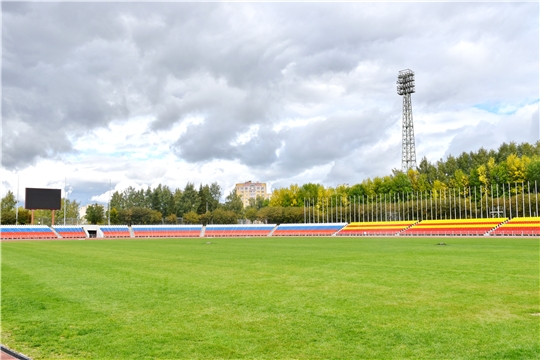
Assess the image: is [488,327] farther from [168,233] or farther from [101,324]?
[168,233]

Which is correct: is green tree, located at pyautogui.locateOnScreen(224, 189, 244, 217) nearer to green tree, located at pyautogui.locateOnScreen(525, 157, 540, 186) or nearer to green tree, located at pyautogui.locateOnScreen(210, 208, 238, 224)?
green tree, located at pyautogui.locateOnScreen(210, 208, 238, 224)

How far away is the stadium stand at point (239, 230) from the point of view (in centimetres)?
8475

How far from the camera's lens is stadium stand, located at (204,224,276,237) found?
84.8 m

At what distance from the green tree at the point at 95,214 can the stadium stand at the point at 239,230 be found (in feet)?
120

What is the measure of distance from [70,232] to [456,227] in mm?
66806

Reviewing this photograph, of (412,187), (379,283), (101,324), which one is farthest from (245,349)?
(412,187)

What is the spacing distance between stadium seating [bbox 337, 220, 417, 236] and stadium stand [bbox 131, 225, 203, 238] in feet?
97.4

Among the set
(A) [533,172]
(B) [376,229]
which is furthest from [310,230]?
(A) [533,172]

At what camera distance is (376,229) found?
2862 inches

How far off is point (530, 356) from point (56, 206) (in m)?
75.8

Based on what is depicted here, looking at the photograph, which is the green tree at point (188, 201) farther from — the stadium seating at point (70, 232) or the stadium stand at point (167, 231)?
the stadium seating at point (70, 232)

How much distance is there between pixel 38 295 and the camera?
13.0 metres

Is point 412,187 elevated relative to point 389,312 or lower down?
elevated

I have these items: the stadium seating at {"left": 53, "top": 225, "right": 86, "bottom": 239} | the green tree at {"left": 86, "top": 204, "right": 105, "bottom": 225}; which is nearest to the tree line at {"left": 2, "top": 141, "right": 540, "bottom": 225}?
the green tree at {"left": 86, "top": 204, "right": 105, "bottom": 225}
